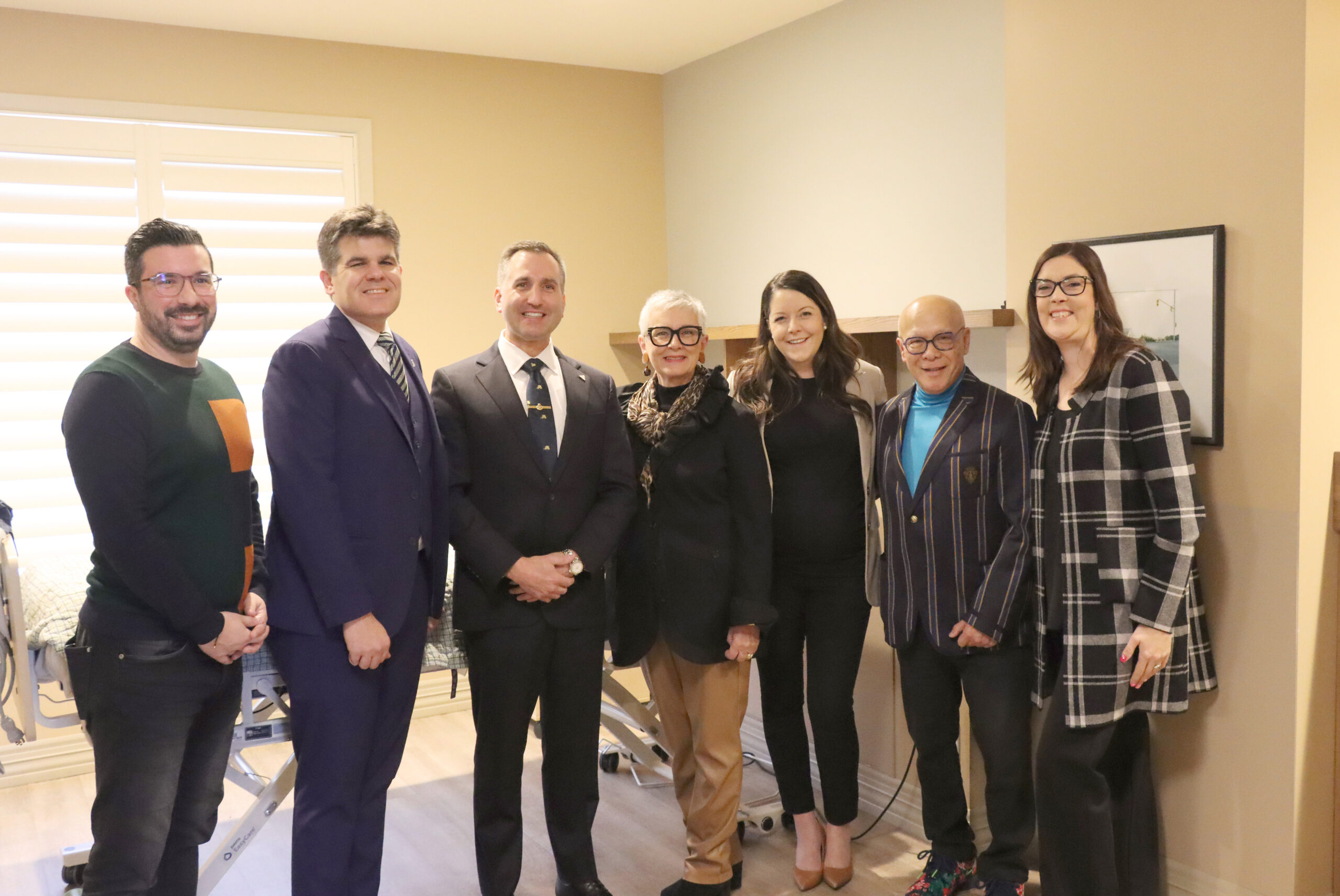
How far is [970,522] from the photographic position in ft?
8.22

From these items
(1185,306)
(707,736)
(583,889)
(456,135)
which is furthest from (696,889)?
(456,135)

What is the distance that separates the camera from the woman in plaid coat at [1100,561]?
2.25m

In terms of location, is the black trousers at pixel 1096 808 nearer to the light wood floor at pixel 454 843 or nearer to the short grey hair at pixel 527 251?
the light wood floor at pixel 454 843

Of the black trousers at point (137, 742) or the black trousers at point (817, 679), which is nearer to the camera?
the black trousers at point (137, 742)

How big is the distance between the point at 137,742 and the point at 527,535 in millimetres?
873

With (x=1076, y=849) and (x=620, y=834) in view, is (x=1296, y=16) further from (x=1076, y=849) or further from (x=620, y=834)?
(x=620, y=834)

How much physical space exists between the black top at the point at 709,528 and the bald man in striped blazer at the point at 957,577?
0.34 m

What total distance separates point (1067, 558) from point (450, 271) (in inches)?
120

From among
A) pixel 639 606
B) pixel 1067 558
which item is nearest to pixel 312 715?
pixel 639 606

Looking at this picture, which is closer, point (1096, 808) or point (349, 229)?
point (349, 229)

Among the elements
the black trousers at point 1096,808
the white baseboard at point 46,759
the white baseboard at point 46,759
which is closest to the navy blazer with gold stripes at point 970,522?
the black trousers at point 1096,808

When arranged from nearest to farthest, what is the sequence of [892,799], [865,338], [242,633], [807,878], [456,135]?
1. [242,633]
2. [807,878]
3. [892,799]
4. [865,338]
5. [456,135]

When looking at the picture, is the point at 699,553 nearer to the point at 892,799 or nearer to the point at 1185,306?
the point at 892,799

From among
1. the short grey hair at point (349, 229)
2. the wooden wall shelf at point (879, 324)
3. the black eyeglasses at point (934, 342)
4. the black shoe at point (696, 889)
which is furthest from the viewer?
the wooden wall shelf at point (879, 324)
